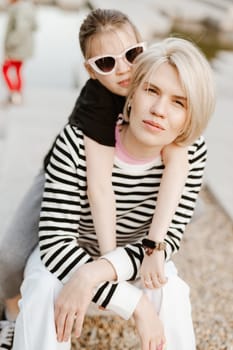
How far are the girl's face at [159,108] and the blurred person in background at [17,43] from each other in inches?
168

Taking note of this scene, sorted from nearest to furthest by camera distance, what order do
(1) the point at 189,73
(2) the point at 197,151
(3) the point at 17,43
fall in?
1. (1) the point at 189,73
2. (2) the point at 197,151
3. (3) the point at 17,43

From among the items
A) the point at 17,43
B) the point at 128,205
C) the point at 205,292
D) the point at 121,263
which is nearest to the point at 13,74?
the point at 17,43

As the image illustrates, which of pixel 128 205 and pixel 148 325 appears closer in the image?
pixel 148 325

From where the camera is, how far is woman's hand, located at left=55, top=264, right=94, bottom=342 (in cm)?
183

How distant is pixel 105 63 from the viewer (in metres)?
2.05

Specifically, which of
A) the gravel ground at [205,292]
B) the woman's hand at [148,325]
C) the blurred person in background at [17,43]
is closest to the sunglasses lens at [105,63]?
the woman's hand at [148,325]

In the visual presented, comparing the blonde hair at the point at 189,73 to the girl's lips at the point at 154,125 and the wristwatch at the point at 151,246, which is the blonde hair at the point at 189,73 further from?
Answer: the wristwatch at the point at 151,246

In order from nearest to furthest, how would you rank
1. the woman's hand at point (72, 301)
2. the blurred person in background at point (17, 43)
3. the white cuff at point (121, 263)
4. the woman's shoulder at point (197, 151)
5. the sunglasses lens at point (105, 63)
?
1. the woman's hand at point (72, 301)
2. the white cuff at point (121, 263)
3. the sunglasses lens at point (105, 63)
4. the woman's shoulder at point (197, 151)
5. the blurred person in background at point (17, 43)

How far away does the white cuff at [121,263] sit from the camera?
1.94 metres

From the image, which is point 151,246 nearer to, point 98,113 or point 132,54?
point 98,113

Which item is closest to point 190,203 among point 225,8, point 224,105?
→ point 224,105

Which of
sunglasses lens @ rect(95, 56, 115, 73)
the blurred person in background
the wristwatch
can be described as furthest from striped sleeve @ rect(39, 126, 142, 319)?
the blurred person in background

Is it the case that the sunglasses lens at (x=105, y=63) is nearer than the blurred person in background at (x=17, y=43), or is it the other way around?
the sunglasses lens at (x=105, y=63)

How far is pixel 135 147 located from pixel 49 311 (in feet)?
2.12
